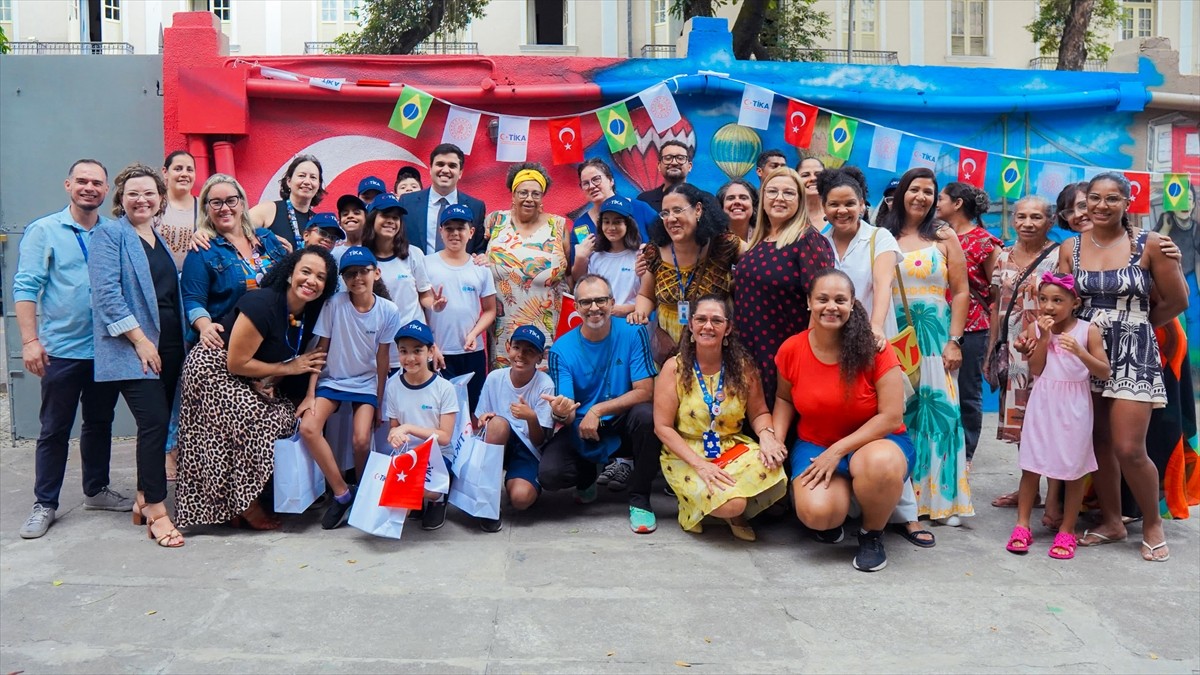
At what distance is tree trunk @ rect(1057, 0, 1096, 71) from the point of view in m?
15.3

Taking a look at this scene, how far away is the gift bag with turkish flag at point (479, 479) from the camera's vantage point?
4.76 meters

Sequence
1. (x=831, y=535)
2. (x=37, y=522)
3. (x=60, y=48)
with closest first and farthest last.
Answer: (x=831, y=535) → (x=37, y=522) → (x=60, y=48)

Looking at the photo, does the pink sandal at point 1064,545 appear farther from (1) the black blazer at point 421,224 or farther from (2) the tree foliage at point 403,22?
(2) the tree foliage at point 403,22

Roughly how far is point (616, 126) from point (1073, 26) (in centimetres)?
1155

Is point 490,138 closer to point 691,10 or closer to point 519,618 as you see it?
point 519,618

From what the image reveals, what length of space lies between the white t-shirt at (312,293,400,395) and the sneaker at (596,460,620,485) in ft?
4.76

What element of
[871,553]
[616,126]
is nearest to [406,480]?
[871,553]

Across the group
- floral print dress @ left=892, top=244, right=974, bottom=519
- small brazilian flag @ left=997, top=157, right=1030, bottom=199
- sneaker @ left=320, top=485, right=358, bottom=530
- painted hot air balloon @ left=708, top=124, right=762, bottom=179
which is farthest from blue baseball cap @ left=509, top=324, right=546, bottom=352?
small brazilian flag @ left=997, top=157, right=1030, bottom=199

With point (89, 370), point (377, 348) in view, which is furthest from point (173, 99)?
point (377, 348)

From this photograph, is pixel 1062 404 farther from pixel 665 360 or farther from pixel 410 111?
pixel 410 111

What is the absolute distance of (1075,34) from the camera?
15.5 m

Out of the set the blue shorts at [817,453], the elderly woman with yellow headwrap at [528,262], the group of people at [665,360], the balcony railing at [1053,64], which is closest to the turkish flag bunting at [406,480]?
the group of people at [665,360]

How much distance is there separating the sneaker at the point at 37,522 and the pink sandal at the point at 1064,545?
488cm

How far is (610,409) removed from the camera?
488cm
